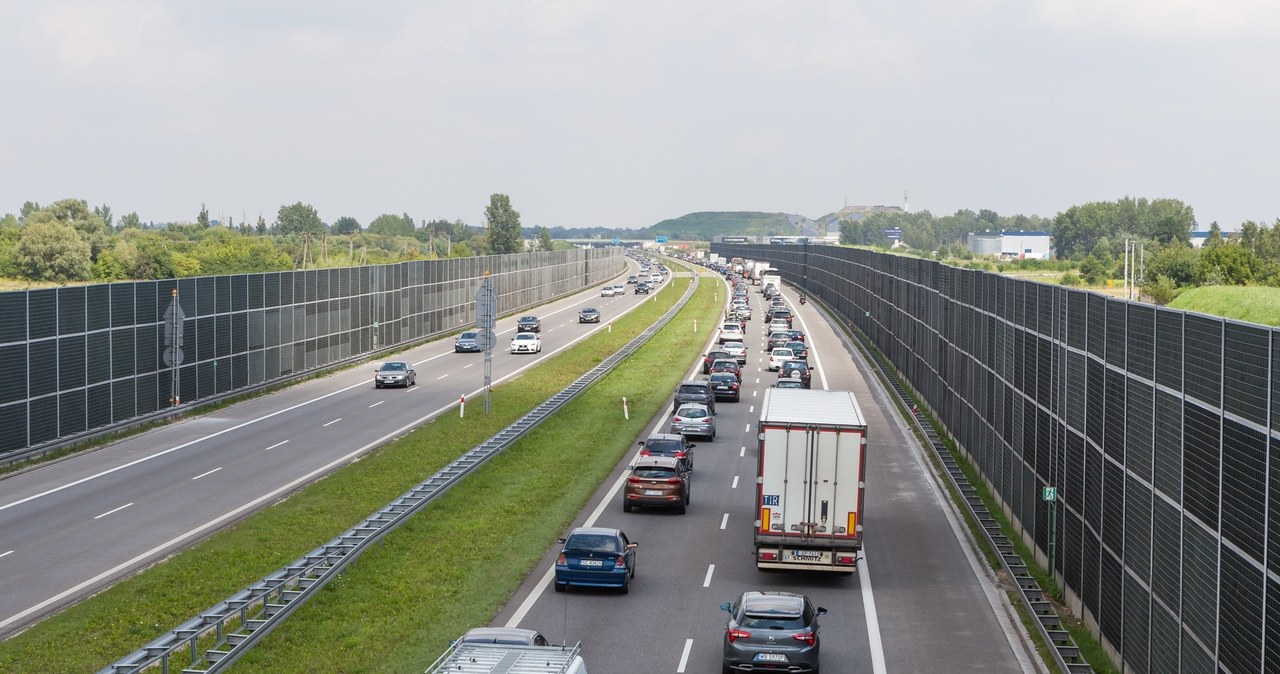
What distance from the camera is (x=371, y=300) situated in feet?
265

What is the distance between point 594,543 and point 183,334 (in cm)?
3297

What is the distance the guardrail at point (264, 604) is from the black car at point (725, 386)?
2413 cm

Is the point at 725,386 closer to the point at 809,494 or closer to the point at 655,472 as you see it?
the point at 655,472

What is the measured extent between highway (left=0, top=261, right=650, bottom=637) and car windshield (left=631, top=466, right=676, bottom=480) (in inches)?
393

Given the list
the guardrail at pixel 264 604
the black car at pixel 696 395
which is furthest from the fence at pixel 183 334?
the black car at pixel 696 395

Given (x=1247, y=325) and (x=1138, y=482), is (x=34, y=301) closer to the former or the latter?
(x=1138, y=482)

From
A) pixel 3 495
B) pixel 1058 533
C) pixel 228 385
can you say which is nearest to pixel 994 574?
pixel 1058 533

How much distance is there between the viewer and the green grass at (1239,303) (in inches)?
2923

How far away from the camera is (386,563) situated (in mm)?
27969

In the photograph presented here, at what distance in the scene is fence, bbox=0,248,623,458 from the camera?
42.2 meters

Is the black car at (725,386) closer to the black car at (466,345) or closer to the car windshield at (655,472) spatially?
the car windshield at (655,472)

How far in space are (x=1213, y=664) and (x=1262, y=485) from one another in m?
2.84

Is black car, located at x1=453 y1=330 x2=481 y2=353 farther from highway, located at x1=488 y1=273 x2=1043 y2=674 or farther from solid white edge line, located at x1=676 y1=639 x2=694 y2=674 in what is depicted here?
solid white edge line, located at x1=676 y1=639 x2=694 y2=674

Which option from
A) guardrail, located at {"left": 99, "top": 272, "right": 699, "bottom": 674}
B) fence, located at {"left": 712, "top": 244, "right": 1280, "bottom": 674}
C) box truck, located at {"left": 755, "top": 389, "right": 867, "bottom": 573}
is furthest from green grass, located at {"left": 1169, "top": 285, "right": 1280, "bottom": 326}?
guardrail, located at {"left": 99, "top": 272, "right": 699, "bottom": 674}
